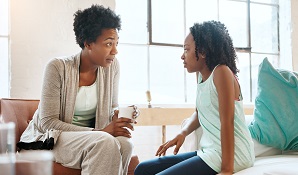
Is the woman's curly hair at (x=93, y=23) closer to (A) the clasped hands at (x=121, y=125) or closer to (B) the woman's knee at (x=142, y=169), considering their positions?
(A) the clasped hands at (x=121, y=125)

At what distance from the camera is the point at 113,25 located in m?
1.72

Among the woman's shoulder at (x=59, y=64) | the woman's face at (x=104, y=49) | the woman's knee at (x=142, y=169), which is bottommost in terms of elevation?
the woman's knee at (x=142, y=169)

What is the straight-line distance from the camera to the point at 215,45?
4.56 ft

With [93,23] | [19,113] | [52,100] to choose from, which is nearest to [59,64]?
[52,100]

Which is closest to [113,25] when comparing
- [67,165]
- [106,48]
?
[106,48]

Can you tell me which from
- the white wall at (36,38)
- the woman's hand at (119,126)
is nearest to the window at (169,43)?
the white wall at (36,38)

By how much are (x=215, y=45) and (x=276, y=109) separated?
0.44 m

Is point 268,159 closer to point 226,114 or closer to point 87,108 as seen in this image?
point 226,114

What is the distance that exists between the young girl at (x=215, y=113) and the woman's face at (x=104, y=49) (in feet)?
1.39

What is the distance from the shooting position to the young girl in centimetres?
123

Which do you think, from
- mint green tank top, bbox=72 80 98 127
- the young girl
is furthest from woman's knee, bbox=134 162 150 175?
mint green tank top, bbox=72 80 98 127

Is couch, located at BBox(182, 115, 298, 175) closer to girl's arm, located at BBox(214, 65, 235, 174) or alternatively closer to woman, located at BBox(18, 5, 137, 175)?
girl's arm, located at BBox(214, 65, 235, 174)

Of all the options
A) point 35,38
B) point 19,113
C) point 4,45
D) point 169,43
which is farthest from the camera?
point 169,43

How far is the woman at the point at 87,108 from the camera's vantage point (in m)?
1.33
